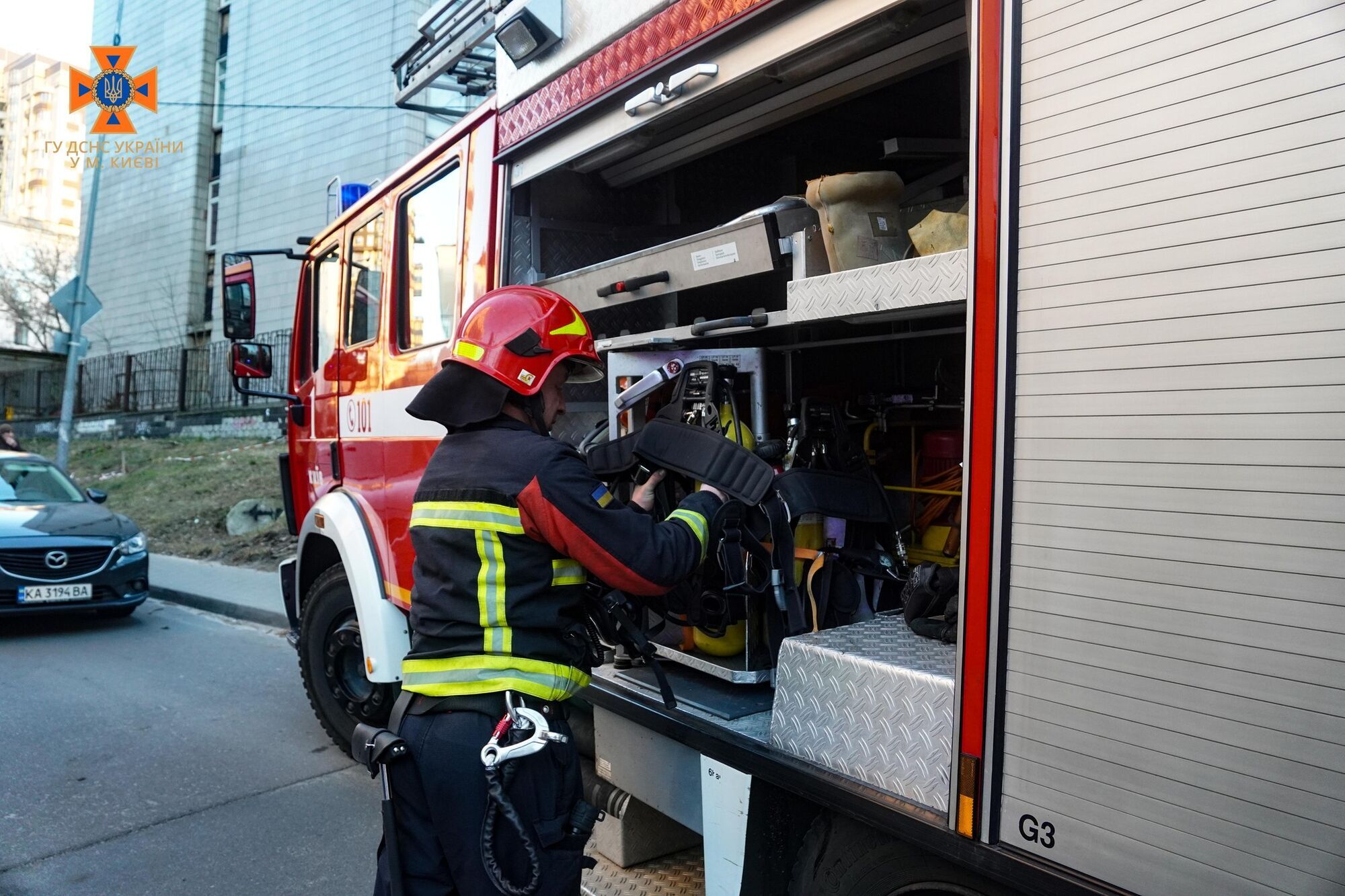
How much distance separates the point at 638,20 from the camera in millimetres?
2582

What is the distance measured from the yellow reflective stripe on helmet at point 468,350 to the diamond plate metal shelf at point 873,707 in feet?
3.30

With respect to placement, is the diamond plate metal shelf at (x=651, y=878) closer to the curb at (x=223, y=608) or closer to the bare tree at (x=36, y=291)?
the curb at (x=223, y=608)

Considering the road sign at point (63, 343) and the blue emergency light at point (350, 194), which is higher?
the blue emergency light at point (350, 194)

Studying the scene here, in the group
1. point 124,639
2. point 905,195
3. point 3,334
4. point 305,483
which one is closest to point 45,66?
Answer: point 3,334

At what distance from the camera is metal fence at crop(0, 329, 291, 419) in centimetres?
1830

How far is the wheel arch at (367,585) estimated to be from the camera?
358 cm

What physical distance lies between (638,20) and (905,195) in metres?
1.30

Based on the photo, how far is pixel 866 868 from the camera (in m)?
1.97

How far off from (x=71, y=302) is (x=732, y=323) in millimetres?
12106

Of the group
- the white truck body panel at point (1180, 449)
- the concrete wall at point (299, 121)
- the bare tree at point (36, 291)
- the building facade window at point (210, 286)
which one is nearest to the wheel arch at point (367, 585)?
the white truck body panel at point (1180, 449)

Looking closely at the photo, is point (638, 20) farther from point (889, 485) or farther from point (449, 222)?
point (889, 485)

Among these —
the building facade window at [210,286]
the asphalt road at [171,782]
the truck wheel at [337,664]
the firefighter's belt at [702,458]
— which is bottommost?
the asphalt road at [171,782]

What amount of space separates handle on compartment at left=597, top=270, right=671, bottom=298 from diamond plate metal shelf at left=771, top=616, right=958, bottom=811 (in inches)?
44.1

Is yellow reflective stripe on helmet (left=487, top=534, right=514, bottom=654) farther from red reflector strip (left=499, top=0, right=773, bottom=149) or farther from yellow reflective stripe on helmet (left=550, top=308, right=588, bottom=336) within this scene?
red reflector strip (left=499, top=0, right=773, bottom=149)
